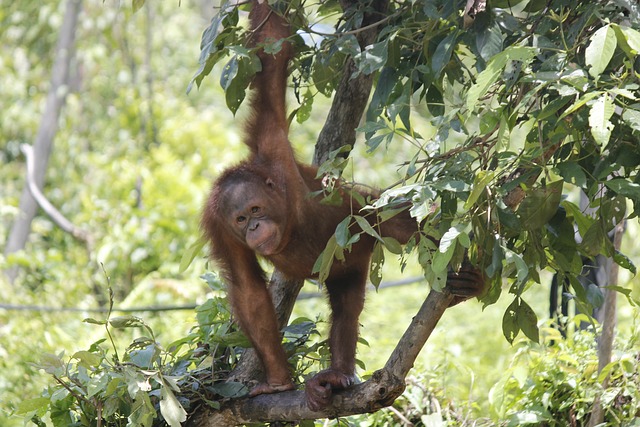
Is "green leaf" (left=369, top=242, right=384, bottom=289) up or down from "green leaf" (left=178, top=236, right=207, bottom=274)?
down

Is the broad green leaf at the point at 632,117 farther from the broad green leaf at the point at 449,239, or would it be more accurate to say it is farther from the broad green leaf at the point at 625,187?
the broad green leaf at the point at 449,239

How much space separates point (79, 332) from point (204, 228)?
341 cm

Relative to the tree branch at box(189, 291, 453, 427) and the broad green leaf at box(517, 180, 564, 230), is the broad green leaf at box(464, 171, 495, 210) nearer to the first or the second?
the broad green leaf at box(517, 180, 564, 230)

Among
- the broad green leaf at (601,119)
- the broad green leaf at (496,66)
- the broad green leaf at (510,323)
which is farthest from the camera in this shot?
the broad green leaf at (510,323)

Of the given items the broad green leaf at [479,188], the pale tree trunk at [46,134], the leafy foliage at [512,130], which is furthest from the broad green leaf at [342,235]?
the pale tree trunk at [46,134]

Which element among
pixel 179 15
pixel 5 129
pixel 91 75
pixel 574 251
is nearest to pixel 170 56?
pixel 179 15

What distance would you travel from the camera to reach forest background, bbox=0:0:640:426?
4.04 meters

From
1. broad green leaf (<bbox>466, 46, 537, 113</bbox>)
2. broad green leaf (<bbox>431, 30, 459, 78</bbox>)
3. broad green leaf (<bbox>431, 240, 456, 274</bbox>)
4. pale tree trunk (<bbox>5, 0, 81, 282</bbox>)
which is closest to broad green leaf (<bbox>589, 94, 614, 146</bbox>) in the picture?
broad green leaf (<bbox>466, 46, 537, 113</bbox>)

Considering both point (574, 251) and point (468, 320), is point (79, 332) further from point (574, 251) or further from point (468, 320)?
point (574, 251)

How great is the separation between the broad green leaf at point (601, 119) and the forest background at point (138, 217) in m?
1.47

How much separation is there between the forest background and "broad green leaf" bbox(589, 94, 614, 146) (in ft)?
4.82

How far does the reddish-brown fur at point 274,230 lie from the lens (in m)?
2.63

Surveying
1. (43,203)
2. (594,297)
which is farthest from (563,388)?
(43,203)

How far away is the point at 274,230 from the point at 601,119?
1.38 meters
